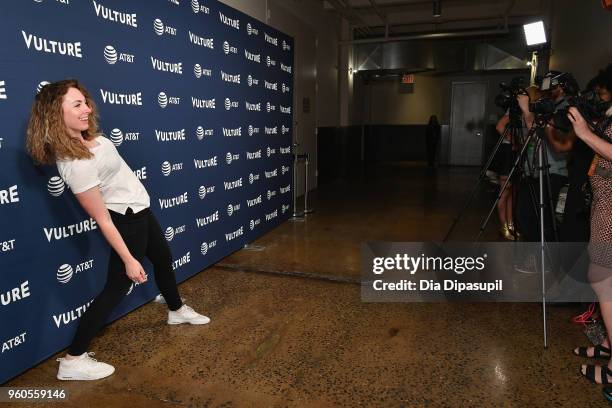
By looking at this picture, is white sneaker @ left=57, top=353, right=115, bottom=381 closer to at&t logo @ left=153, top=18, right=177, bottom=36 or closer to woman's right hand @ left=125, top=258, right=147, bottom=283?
woman's right hand @ left=125, top=258, right=147, bottom=283

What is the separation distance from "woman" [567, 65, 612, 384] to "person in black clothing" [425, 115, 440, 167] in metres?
9.30

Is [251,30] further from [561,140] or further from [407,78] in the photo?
[407,78]

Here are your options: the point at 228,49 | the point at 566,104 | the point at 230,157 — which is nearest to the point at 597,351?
the point at 566,104

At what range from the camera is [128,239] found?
197cm

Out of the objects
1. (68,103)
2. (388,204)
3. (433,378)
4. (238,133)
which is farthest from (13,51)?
(388,204)

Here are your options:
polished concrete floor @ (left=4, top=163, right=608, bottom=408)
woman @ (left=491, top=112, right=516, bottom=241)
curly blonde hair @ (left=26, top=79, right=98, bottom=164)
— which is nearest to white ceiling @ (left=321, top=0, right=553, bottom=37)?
woman @ (left=491, top=112, right=516, bottom=241)

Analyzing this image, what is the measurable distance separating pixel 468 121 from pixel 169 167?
9593 millimetres

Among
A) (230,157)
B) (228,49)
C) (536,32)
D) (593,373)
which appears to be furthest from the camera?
(536,32)

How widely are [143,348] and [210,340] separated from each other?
336 millimetres

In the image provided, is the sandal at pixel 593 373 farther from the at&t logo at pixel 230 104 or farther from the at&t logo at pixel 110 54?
the at&t logo at pixel 230 104

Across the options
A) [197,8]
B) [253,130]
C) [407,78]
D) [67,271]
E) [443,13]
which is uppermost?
[443,13]

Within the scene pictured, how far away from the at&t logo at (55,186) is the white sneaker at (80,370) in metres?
0.75

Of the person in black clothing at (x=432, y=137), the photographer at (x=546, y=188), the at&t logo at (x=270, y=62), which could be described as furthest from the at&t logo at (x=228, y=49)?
the person in black clothing at (x=432, y=137)

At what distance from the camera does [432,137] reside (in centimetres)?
1085
